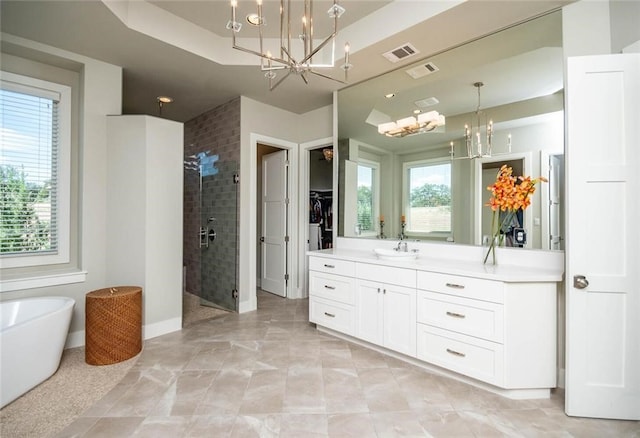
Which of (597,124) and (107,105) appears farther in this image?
(107,105)

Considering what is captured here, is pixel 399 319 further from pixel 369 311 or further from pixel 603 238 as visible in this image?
pixel 603 238

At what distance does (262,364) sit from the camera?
2566 millimetres

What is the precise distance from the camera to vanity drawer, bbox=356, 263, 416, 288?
99.3 inches

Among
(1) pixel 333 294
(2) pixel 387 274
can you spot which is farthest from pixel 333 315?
(2) pixel 387 274

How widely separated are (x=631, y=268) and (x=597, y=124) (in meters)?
0.90

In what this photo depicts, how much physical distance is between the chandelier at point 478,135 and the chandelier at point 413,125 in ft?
0.90

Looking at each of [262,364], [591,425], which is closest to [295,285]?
[262,364]

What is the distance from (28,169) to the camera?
9.25 ft

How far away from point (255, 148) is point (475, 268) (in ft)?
10.0

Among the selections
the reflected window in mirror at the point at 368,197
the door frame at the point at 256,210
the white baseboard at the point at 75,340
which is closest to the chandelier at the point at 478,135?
the reflected window in mirror at the point at 368,197

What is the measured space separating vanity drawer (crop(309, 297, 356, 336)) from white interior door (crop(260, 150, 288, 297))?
149 centimetres

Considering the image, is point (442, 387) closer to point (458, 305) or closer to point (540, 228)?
point (458, 305)

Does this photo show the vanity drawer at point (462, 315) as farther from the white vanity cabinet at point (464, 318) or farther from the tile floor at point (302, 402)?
the tile floor at point (302, 402)

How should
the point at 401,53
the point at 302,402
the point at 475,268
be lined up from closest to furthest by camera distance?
the point at 302,402 → the point at 475,268 → the point at 401,53
